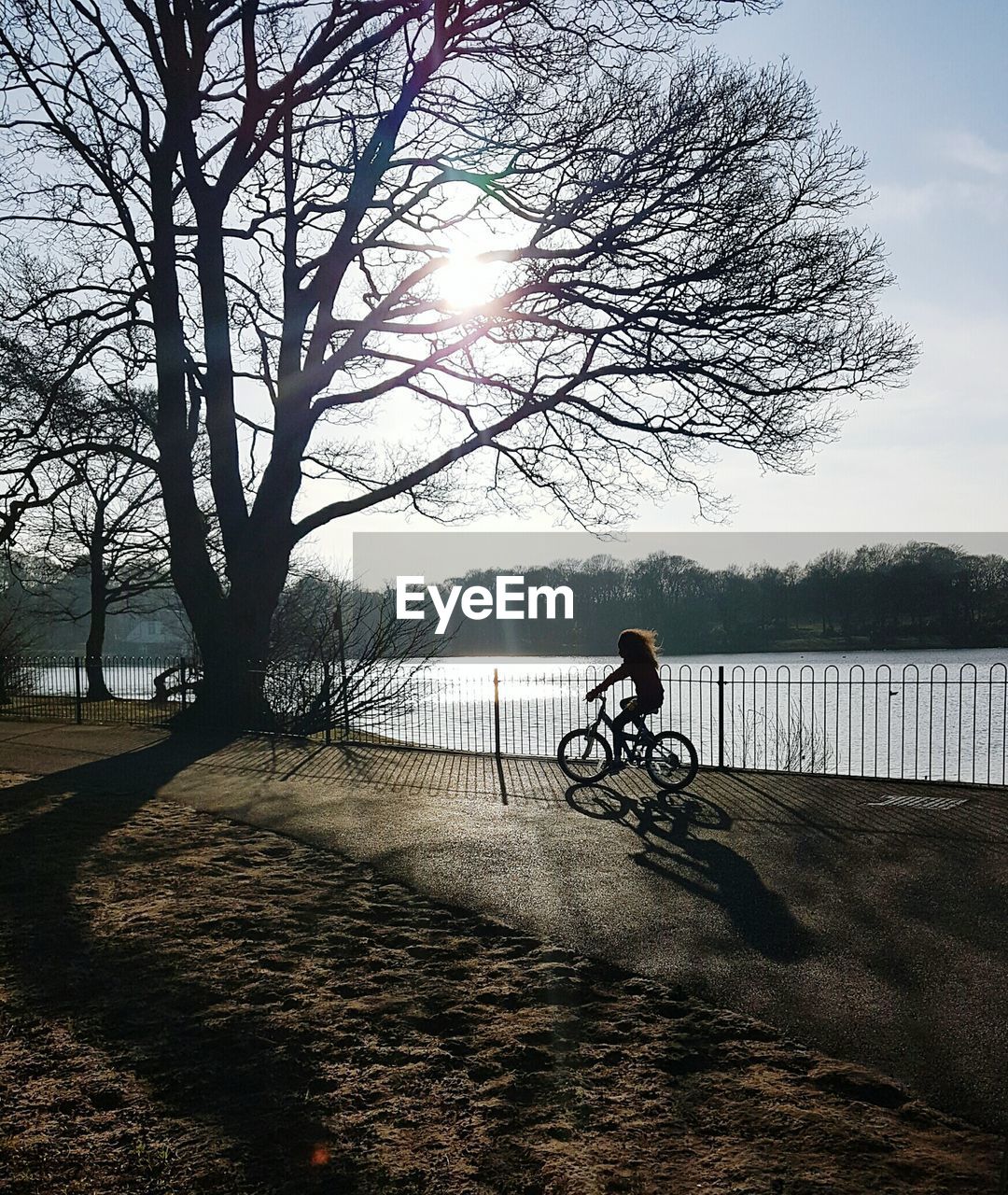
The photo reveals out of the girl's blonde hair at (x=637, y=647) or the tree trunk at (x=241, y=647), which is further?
the tree trunk at (x=241, y=647)

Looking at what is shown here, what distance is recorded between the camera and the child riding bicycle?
1129 centimetres

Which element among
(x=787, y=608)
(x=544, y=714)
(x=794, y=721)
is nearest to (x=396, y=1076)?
(x=544, y=714)

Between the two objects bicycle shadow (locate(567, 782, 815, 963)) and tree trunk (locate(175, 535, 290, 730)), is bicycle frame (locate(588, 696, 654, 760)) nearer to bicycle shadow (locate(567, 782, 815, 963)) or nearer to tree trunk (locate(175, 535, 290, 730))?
bicycle shadow (locate(567, 782, 815, 963))

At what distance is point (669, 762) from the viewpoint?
37.3 feet

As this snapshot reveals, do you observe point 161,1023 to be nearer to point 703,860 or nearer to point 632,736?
point 703,860

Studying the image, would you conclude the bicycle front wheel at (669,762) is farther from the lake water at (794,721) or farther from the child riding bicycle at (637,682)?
the lake water at (794,721)

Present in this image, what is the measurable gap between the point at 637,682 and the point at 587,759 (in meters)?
1.17

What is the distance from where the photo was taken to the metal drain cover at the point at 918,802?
10.3 meters

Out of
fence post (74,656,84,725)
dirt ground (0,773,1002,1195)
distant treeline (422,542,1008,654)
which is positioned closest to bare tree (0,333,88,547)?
fence post (74,656,84,725)

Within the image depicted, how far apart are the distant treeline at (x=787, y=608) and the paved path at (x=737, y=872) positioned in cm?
4721

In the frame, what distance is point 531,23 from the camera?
16.0 m

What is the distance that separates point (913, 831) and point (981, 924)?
9.34 ft

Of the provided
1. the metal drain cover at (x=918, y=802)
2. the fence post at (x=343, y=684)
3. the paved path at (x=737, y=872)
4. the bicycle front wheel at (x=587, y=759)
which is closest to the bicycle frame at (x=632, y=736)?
the bicycle front wheel at (x=587, y=759)

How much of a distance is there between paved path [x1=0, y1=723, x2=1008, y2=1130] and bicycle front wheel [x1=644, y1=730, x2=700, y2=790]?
9.0 inches
